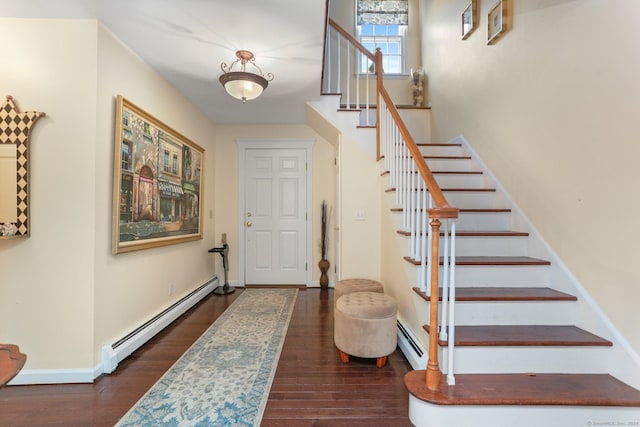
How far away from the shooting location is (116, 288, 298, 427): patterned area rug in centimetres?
158

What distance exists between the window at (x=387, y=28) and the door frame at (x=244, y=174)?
1.98 m

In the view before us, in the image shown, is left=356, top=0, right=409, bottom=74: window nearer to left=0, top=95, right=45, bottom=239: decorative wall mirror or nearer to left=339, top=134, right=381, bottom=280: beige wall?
left=339, top=134, right=381, bottom=280: beige wall

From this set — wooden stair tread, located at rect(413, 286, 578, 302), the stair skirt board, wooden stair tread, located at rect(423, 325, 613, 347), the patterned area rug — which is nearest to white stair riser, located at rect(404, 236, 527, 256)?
wooden stair tread, located at rect(413, 286, 578, 302)

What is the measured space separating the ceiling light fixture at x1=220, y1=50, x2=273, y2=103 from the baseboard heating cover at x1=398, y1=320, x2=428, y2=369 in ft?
7.71

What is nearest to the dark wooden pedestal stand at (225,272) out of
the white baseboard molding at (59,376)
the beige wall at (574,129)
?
the white baseboard molding at (59,376)

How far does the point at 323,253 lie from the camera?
13.7 ft

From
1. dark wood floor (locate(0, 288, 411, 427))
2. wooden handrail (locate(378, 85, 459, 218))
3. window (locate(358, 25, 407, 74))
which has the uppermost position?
window (locate(358, 25, 407, 74))

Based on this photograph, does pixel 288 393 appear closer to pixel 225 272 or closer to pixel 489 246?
pixel 489 246

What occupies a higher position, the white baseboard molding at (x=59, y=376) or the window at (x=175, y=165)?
the window at (x=175, y=165)

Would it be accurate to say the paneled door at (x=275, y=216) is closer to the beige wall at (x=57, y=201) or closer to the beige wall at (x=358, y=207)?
the beige wall at (x=358, y=207)

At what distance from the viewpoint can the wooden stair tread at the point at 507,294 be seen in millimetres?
1829

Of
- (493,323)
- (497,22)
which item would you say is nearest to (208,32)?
(497,22)

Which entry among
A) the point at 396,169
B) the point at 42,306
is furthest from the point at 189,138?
the point at 396,169

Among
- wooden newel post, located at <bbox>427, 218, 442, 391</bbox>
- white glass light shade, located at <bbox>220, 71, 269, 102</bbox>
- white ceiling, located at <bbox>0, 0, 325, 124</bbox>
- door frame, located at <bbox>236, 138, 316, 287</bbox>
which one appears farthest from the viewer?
door frame, located at <bbox>236, 138, 316, 287</bbox>
